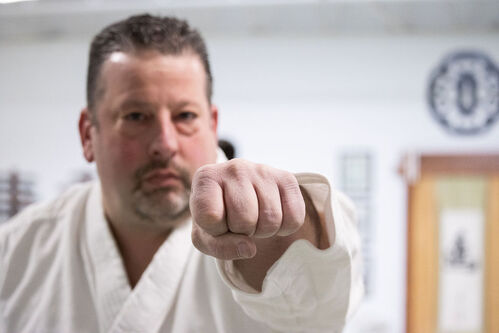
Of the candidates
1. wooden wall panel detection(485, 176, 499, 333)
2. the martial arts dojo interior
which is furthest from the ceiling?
wooden wall panel detection(485, 176, 499, 333)

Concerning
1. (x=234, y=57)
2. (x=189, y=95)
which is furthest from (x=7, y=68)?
(x=189, y=95)

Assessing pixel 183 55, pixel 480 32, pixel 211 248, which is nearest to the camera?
pixel 211 248

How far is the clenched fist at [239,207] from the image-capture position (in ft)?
1.43

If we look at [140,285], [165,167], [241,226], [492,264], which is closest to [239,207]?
[241,226]

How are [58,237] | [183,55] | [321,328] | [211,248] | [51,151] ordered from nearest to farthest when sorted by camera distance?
[211,248] → [321,328] → [183,55] → [58,237] → [51,151]

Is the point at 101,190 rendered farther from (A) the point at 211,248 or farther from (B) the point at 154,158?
(A) the point at 211,248

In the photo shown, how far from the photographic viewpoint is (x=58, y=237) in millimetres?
1018

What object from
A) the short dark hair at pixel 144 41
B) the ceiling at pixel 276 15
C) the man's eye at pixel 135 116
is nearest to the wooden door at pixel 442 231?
the ceiling at pixel 276 15

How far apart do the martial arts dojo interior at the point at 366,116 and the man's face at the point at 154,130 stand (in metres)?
2.01

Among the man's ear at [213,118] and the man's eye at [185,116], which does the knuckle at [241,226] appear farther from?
the man's ear at [213,118]

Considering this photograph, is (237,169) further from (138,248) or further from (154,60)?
(138,248)

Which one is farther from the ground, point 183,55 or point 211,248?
point 183,55

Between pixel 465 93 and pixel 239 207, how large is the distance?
2.82m

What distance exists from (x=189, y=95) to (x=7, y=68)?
9.26 feet
